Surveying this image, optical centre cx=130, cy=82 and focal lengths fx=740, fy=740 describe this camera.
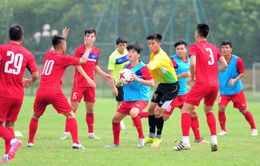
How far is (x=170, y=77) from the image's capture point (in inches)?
558

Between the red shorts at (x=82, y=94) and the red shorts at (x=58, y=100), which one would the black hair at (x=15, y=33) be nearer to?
the red shorts at (x=58, y=100)

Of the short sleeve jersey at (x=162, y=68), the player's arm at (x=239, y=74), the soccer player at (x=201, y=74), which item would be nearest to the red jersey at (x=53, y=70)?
the short sleeve jersey at (x=162, y=68)

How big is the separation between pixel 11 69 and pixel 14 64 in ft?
0.30

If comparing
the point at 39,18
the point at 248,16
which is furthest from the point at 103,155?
the point at 248,16

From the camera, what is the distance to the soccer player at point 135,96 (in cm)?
1402

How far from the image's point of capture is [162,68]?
1393cm

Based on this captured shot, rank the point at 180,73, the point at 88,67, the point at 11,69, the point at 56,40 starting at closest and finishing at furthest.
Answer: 1. the point at 11,69
2. the point at 56,40
3. the point at 180,73
4. the point at 88,67

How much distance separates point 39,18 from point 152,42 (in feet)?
113

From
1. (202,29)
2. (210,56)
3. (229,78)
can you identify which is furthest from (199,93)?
(229,78)

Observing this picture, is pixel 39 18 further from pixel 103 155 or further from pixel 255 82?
pixel 103 155

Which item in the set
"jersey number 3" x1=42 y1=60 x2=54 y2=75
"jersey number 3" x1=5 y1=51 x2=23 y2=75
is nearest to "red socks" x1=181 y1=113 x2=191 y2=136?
"jersey number 3" x1=42 y1=60 x2=54 y2=75

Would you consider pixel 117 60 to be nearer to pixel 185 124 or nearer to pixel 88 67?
pixel 88 67

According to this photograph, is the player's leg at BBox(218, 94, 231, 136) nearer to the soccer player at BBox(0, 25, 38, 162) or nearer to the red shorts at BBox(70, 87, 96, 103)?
the red shorts at BBox(70, 87, 96, 103)

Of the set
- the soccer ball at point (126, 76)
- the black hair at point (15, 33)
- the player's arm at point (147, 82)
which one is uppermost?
the black hair at point (15, 33)
